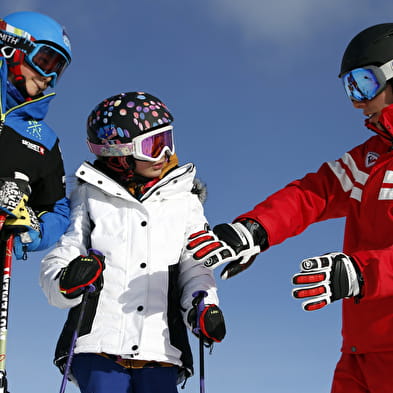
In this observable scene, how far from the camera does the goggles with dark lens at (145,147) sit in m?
6.35

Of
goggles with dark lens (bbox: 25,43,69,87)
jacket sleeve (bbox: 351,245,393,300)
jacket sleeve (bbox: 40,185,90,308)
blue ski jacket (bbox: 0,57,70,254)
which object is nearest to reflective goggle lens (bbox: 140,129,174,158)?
jacket sleeve (bbox: 40,185,90,308)

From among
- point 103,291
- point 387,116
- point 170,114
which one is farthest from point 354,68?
point 103,291

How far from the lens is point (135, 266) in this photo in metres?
5.96

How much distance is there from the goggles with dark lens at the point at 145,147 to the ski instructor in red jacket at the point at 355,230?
121 centimetres

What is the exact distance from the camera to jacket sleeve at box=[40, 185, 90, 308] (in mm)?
5734

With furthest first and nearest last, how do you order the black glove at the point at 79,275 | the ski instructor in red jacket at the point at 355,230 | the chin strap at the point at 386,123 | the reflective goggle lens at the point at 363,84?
the reflective goggle lens at the point at 363,84
the chin strap at the point at 386,123
the black glove at the point at 79,275
the ski instructor in red jacket at the point at 355,230

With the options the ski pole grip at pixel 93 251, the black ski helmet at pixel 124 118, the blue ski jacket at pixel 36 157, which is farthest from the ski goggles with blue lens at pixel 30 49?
the ski pole grip at pixel 93 251

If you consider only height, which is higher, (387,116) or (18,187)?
(387,116)

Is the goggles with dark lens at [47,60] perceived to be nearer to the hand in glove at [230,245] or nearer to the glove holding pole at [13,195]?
the glove holding pole at [13,195]

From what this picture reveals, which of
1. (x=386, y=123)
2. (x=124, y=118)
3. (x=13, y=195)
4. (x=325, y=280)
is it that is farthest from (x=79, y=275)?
(x=386, y=123)

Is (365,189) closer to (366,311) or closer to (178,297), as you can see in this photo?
(366,311)

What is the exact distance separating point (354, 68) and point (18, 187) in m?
3.17

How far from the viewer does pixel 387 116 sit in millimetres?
5637

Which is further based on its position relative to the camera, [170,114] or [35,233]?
[170,114]
